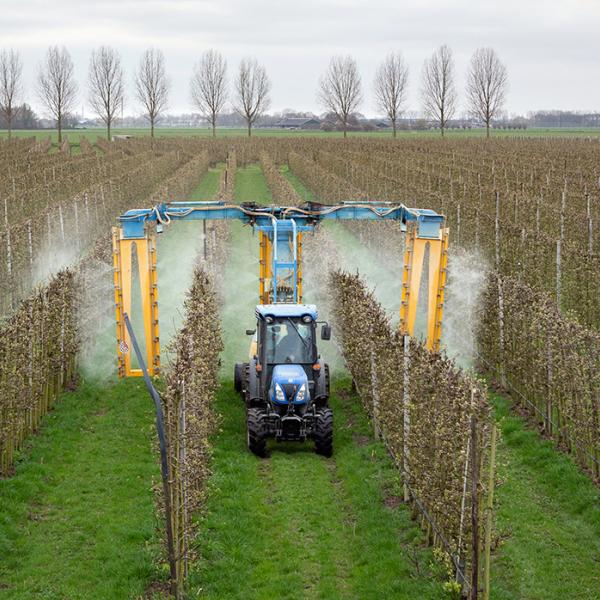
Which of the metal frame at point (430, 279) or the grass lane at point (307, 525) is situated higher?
the metal frame at point (430, 279)

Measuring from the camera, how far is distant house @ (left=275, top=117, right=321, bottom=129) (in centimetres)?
15738

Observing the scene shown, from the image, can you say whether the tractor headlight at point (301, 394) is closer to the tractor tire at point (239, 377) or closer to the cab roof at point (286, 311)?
the cab roof at point (286, 311)

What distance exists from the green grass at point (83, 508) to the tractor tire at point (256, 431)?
4.71 feet

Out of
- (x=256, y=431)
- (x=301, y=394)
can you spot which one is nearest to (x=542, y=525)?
(x=301, y=394)

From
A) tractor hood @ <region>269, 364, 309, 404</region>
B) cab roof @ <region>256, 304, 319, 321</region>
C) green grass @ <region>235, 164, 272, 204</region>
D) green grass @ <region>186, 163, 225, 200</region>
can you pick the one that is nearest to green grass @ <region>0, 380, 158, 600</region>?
tractor hood @ <region>269, 364, 309, 404</region>

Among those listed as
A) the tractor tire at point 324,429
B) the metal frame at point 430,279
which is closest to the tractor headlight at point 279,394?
the tractor tire at point 324,429

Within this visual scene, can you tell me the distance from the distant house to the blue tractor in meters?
143

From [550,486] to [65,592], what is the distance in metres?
6.42

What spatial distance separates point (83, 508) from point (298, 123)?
161460mm

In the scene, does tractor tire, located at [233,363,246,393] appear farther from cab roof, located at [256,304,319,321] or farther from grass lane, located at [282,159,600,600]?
grass lane, located at [282,159,600,600]

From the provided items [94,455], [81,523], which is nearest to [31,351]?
[94,455]

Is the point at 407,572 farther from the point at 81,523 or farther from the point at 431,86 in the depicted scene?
the point at 431,86

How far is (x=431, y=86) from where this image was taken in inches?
4058

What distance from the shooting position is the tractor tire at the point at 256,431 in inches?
Answer: 559
